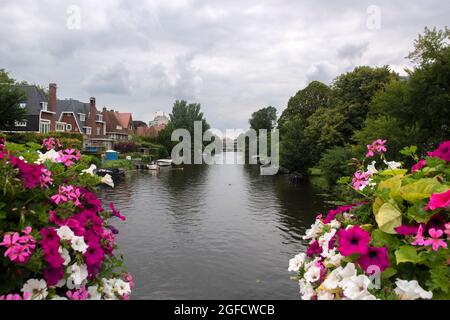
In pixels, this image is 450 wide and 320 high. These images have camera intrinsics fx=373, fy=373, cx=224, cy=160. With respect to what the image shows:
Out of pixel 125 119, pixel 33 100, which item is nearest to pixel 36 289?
pixel 33 100

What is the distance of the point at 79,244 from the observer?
2.99 m

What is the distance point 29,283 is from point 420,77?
26161 mm

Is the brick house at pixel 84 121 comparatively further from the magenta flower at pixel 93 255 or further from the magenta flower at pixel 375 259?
the magenta flower at pixel 375 259

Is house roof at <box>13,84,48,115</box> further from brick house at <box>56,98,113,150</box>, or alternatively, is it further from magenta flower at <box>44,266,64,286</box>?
magenta flower at <box>44,266,64,286</box>

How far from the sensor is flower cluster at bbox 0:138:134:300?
273 centimetres

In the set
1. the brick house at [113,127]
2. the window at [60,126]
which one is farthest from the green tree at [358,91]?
the brick house at [113,127]

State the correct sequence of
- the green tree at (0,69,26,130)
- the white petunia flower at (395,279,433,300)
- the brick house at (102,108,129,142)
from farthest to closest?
the brick house at (102,108,129,142)
the green tree at (0,69,26,130)
the white petunia flower at (395,279,433,300)

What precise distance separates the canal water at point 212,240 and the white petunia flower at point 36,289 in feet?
32.8

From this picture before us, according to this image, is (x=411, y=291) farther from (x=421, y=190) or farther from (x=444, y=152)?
(x=444, y=152)

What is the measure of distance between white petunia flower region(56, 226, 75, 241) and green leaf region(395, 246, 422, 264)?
245 cm

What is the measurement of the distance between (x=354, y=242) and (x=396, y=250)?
29 cm

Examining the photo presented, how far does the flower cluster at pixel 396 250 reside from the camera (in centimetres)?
252

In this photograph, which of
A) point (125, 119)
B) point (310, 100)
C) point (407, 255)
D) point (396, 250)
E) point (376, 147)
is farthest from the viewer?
point (125, 119)

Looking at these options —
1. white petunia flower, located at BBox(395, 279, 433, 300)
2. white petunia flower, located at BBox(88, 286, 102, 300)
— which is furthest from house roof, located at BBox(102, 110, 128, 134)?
white petunia flower, located at BBox(395, 279, 433, 300)
